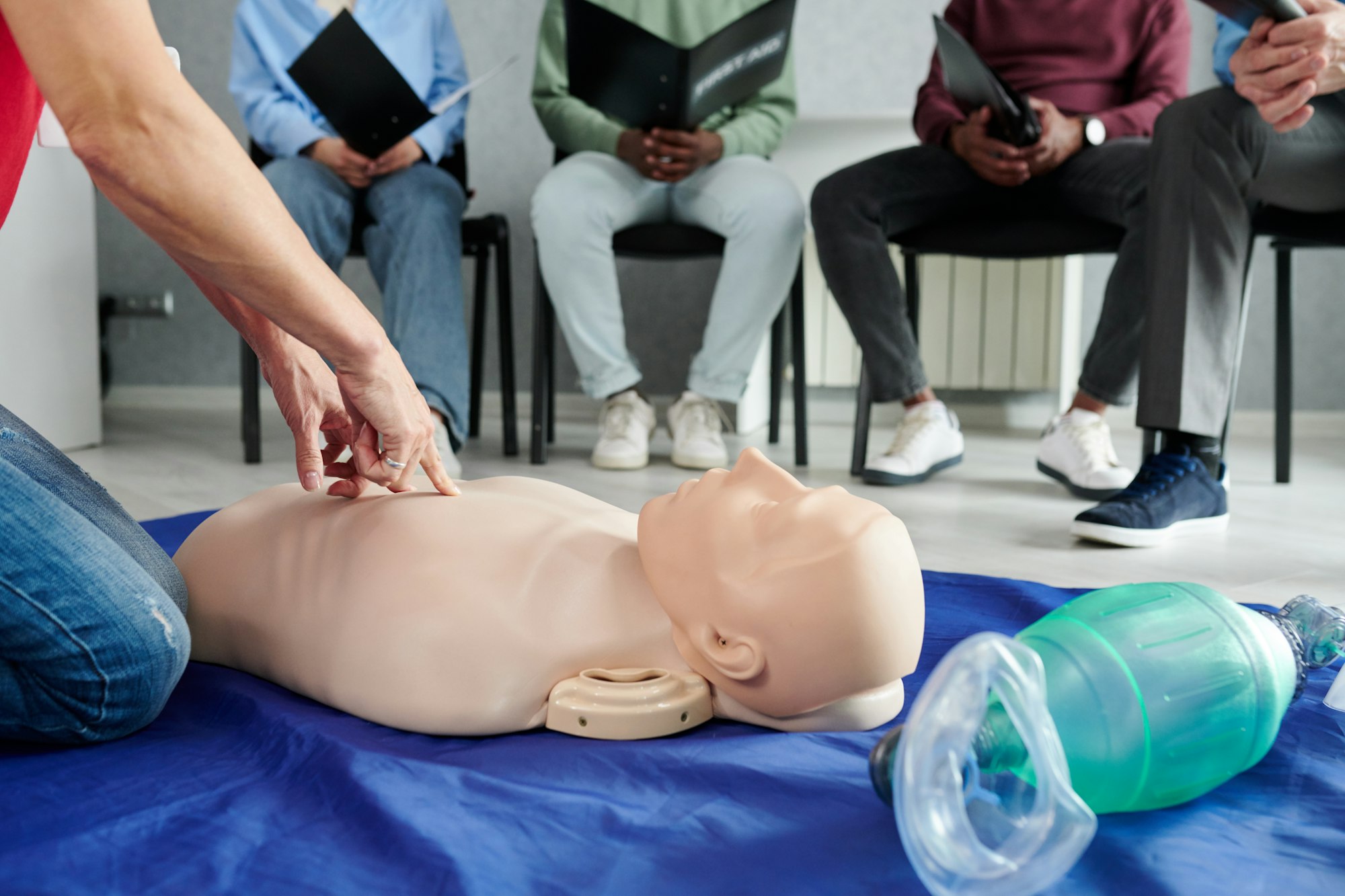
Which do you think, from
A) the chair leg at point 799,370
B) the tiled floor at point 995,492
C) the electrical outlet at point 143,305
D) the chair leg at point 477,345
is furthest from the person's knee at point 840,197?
the electrical outlet at point 143,305

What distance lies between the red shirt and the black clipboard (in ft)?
4.03

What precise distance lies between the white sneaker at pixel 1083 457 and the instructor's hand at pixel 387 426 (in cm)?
126

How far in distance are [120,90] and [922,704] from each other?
0.50 meters

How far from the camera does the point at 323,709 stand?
0.77 m

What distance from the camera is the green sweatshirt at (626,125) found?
2.19m

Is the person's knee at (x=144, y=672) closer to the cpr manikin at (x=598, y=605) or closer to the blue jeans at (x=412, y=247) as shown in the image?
the cpr manikin at (x=598, y=605)

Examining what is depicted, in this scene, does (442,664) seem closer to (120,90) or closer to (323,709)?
(323,709)

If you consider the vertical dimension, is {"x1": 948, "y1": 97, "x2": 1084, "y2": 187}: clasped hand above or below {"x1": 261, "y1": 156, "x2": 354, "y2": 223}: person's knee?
above

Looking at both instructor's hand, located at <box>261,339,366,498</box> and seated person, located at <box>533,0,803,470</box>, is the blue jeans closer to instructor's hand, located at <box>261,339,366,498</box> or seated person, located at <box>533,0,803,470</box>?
seated person, located at <box>533,0,803,470</box>

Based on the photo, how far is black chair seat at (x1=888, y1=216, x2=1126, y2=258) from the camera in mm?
1897

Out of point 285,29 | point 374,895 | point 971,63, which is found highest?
point 285,29

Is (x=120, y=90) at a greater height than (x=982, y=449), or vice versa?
(x=120, y=90)

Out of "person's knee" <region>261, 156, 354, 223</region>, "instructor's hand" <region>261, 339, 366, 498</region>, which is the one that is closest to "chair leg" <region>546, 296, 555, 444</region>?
"person's knee" <region>261, 156, 354, 223</region>

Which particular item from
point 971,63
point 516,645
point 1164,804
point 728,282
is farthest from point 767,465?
point 728,282
